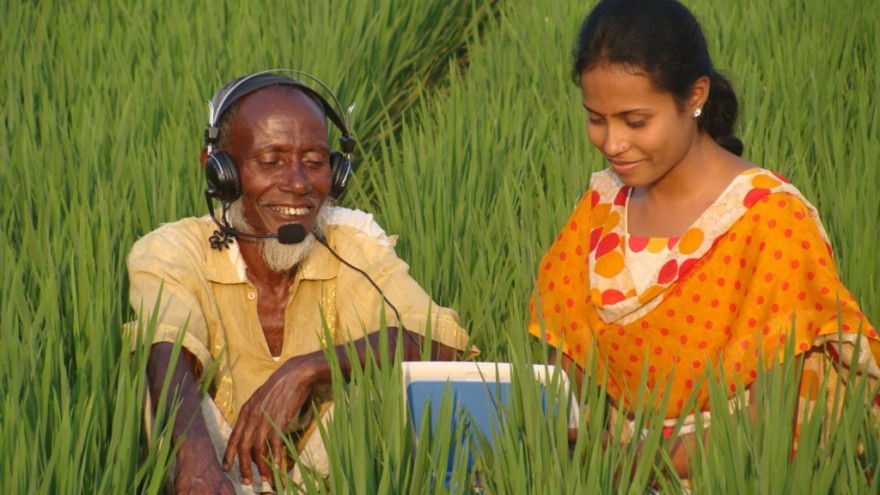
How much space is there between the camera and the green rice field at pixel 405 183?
78.7 inches

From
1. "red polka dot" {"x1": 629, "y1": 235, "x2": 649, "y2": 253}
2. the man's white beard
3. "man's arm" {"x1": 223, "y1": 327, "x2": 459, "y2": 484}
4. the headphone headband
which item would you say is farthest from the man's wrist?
"red polka dot" {"x1": 629, "y1": 235, "x2": 649, "y2": 253}

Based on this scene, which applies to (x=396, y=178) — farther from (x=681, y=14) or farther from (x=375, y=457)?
(x=375, y=457)

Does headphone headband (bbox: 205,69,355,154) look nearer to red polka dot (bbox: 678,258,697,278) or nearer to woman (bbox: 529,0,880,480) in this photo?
woman (bbox: 529,0,880,480)

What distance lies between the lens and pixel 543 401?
221 cm

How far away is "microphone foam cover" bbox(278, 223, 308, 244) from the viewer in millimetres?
2539

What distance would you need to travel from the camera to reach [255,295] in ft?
8.88

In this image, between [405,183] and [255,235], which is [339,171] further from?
[405,183]

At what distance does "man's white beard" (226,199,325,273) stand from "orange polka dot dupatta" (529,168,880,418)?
1.67 ft

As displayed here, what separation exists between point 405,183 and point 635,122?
4.36 feet

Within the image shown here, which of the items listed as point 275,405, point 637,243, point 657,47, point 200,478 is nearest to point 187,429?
point 200,478

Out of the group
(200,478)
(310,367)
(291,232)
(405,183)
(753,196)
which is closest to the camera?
(200,478)

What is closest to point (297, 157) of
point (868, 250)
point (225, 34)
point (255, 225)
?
point (255, 225)

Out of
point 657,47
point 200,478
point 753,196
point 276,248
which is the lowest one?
point 200,478

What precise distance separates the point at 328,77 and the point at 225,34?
692mm
